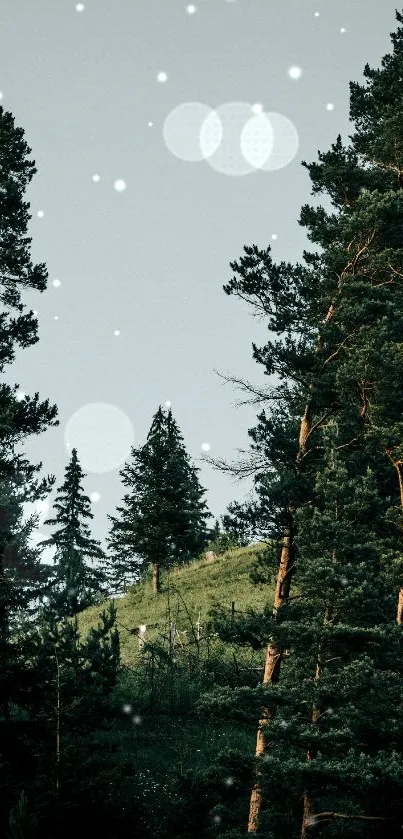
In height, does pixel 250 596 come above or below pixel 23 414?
below

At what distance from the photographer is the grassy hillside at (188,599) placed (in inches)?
1092

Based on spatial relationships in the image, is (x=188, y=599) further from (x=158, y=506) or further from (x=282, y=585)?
(x=282, y=585)

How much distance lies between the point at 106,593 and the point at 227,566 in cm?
1188

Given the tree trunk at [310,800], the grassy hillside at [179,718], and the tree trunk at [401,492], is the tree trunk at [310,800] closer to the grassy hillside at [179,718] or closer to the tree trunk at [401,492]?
the grassy hillside at [179,718]

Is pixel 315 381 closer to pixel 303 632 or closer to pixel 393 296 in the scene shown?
pixel 393 296

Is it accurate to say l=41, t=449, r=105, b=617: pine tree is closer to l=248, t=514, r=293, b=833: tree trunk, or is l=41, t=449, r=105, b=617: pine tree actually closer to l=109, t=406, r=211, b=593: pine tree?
l=109, t=406, r=211, b=593: pine tree

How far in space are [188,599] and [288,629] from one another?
24.4 meters

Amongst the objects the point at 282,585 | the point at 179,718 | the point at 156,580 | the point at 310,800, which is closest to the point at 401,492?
the point at 282,585

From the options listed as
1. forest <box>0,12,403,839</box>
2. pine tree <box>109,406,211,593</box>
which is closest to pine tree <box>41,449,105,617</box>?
pine tree <box>109,406,211,593</box>

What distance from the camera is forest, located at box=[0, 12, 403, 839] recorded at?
8.15 metres

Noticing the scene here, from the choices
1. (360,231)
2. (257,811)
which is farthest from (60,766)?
(360,231)

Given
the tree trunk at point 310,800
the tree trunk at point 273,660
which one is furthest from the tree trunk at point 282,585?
the tree trunk at point 310,800

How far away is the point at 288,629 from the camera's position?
9344mm

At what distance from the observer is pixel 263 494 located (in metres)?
12.3
